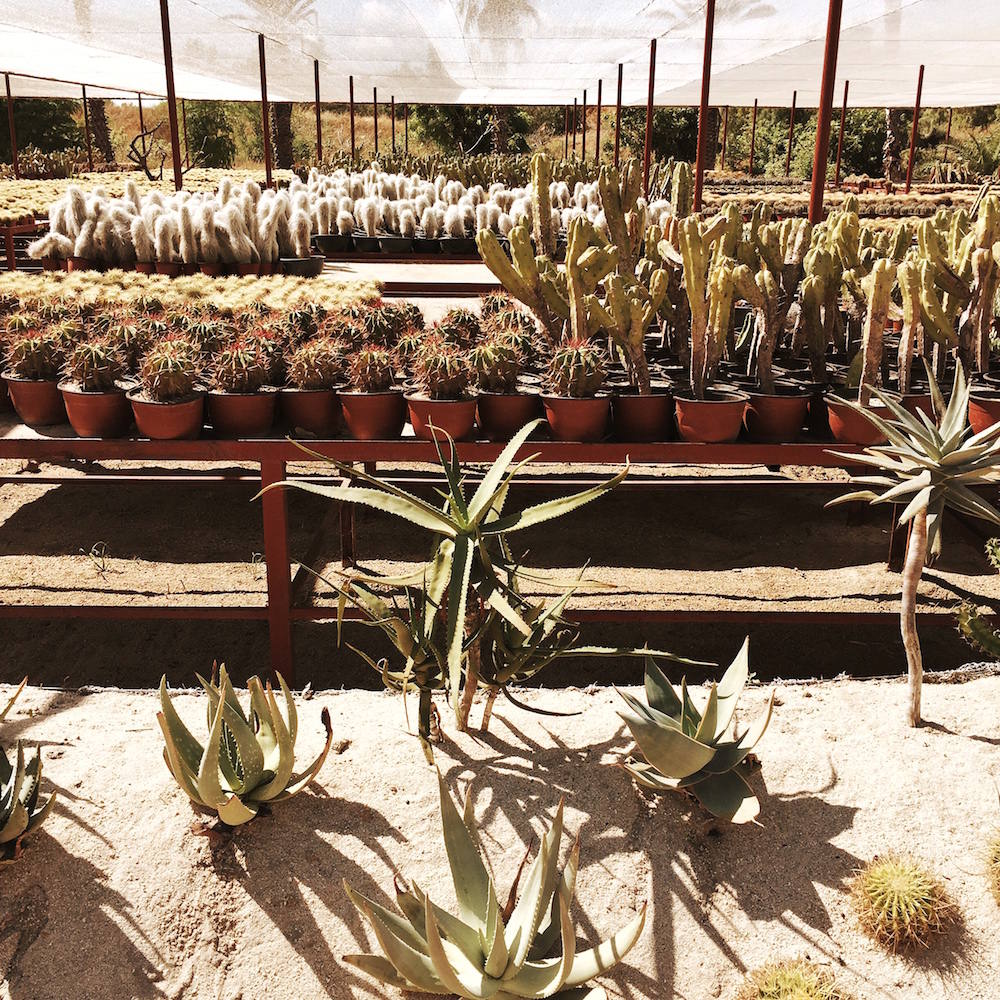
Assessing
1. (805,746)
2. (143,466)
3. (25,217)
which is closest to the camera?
(805,746)

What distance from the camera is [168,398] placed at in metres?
3.60

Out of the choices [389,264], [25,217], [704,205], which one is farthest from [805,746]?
[704,205]

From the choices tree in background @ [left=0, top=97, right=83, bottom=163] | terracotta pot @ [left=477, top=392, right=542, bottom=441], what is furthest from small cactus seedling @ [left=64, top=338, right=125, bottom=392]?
tree in background @ [left=0, top=97, right=83, bottom=163]

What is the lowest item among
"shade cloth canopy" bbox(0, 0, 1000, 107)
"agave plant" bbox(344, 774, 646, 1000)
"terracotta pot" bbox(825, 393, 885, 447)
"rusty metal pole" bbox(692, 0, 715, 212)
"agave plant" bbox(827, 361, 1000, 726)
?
"agave plant" bbox(344, 774, 646, 1000)

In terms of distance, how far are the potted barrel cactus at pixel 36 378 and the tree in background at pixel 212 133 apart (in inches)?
1327

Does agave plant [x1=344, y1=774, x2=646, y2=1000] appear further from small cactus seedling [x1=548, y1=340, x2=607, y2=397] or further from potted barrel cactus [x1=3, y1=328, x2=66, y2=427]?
potted barrel cactus [x1=3, y1=328, x2=66, y2=427]

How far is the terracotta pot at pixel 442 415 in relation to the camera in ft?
11.8

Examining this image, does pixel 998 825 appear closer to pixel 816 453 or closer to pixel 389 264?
pixel 816 453

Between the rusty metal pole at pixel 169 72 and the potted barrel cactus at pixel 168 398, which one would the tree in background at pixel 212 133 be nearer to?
the rusty metal pole at pixel 169 72

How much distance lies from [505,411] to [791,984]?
220 cm

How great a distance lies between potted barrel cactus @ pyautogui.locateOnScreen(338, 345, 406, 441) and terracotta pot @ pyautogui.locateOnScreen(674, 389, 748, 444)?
1075 millimetres

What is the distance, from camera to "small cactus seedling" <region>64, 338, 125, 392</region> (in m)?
3.63

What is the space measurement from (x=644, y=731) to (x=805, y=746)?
0.73 m

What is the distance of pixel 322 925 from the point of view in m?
2.26
